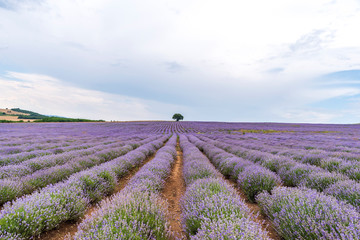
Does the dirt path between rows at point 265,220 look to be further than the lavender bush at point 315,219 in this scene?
Yes

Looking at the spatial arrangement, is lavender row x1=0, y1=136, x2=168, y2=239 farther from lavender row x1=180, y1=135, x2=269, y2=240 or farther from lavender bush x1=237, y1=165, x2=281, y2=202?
lavender bush x1=237, y1=165, x2=281, y2=202

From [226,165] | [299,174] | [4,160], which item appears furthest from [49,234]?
[299,174]

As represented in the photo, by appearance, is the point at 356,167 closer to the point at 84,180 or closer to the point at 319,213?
the point at 319,213

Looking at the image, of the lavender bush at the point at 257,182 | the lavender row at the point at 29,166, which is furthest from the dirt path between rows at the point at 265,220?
the lavender row at the point at 29,166

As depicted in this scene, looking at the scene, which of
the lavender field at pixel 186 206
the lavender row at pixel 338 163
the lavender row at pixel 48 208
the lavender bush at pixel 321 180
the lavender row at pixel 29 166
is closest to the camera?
the lavender field at pixel 186 206

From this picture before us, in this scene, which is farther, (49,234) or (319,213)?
(49,234)

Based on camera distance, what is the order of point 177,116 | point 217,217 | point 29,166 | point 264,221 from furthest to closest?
point 177,116 < point 29,166 < point 217,217 < point 264,221

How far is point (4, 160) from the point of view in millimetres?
5957

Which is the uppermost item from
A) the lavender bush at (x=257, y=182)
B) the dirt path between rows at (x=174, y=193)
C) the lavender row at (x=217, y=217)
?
the lavender row at (x=217, y=217)

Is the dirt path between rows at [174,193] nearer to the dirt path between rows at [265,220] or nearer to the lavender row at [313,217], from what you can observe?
the dirt path between rows at [265,220]

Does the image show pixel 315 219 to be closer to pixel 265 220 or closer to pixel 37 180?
pixel 265 220

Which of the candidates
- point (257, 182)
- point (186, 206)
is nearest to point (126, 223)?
point (186, 206)

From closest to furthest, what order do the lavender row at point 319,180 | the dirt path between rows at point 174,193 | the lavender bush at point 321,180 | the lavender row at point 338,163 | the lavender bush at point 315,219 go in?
the lavender bush at point 315,219
the lavender row at point 319,180
the dirt path between rows at point 174,193
the lavender bush at point 321,180
the lavender row at point 338,163

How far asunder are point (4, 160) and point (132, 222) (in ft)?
23.3
